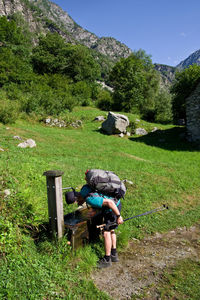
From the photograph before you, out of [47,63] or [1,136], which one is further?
[47,63]

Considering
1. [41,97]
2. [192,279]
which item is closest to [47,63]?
[41,97]

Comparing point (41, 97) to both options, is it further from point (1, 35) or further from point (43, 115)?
point (1, 35)

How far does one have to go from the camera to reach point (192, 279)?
3416 mm

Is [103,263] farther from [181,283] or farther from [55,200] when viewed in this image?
[55,200]

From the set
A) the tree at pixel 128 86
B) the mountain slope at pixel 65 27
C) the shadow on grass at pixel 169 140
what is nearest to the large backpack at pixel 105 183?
the shadow on grass at pixel 169 140

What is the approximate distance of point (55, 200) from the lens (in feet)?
11.5

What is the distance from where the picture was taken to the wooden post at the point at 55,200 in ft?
11.3

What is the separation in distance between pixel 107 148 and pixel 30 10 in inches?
4944

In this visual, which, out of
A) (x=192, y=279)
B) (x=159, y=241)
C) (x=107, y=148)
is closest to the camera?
(x=192, y=279)

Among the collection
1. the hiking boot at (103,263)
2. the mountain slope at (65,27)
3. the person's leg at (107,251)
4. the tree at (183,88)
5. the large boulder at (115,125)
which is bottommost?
the hiking boot at (103,263)

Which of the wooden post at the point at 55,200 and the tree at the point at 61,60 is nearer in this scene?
the wooden post at the point at 55,200

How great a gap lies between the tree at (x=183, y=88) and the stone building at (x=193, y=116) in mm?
10462

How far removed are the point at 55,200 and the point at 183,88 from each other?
2994cm

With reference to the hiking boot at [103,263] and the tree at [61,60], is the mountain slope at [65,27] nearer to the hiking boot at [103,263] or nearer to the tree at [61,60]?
the tree at [61,60]
